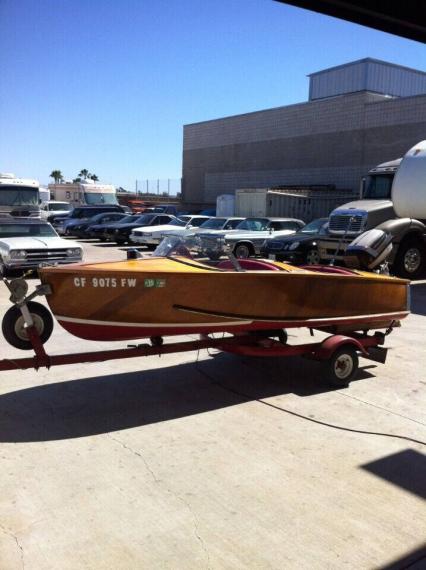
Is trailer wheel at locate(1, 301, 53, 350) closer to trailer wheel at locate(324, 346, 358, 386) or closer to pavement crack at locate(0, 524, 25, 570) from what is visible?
pavement crack at locate(0, 524, 25, 570)

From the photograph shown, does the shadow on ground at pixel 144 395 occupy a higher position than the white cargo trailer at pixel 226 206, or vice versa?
the white cargo trailer at pixel 226 206

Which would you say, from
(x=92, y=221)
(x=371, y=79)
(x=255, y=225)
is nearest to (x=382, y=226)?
(x=255, y=225)

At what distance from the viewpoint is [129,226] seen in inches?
904

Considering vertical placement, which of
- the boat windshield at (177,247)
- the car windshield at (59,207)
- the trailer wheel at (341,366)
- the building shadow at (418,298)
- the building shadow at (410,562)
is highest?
the car windshield at (59,207)

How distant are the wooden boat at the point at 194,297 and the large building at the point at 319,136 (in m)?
25.7

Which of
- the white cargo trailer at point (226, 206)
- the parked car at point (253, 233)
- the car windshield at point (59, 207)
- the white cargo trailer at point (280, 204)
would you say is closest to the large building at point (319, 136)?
A: the white cargo trailer at point (280, 204)

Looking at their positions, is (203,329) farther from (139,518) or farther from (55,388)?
(139,518)

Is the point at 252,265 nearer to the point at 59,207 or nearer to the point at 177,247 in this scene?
the point at 177,247

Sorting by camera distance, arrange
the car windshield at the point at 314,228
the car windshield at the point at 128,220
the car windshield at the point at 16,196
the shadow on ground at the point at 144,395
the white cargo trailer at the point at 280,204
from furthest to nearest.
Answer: the car windshield at the point at 128,220
the white cargo trailer at the point at 280,204
the car windshield at the point at 16,196
the car windshield at the point at 314,228
the shadow on ground at the point at 144,395

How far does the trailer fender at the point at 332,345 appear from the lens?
5.59m

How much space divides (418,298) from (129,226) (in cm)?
1405

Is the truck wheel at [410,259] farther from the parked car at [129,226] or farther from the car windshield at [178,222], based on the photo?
the parked car at [129,226]

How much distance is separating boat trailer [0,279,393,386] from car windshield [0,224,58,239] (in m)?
9.24

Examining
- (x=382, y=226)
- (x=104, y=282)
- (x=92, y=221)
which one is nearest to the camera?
(x=104, y=282)
